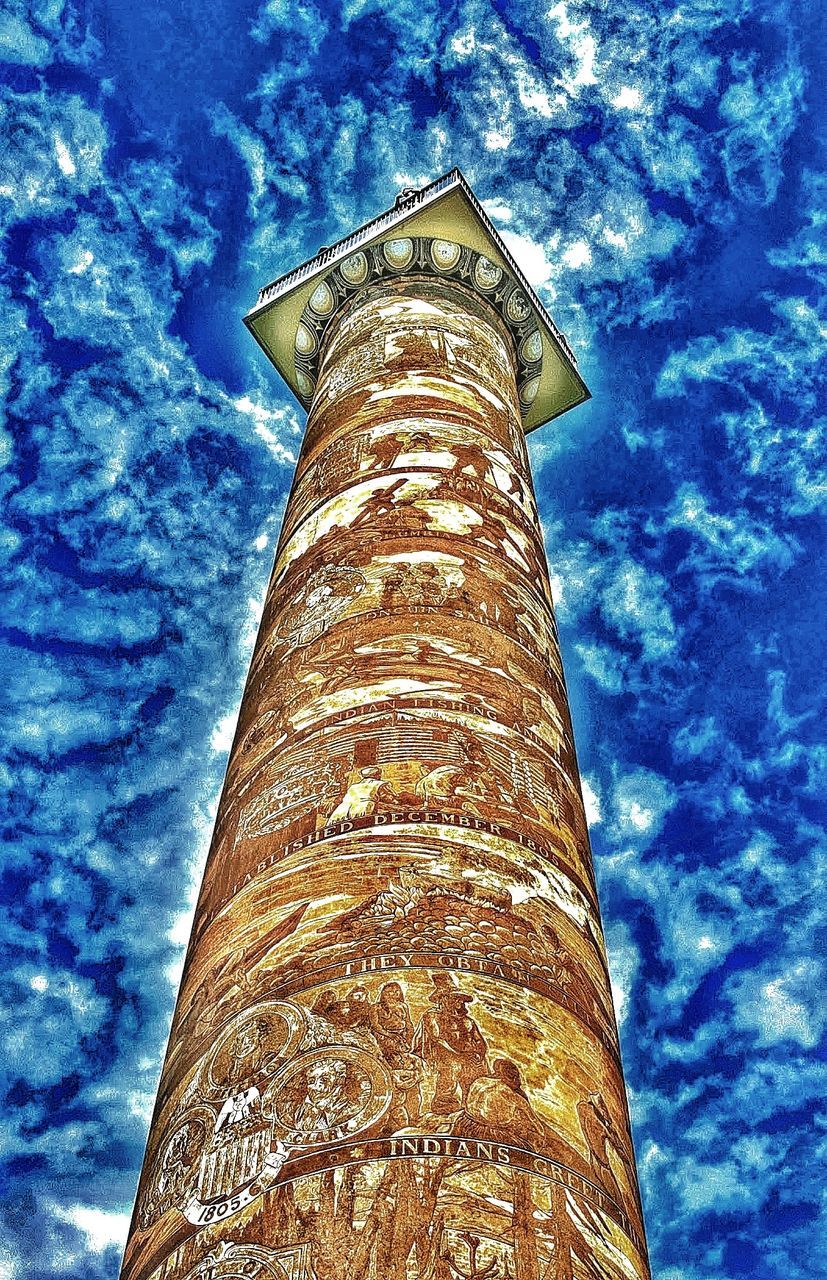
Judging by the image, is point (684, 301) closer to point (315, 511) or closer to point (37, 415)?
point (37, 415)

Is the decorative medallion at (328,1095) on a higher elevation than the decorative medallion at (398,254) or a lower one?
lower

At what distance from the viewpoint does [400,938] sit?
330 cm

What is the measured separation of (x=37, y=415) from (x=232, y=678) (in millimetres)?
3525

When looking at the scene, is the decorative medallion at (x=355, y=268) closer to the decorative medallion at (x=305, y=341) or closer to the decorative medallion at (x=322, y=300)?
the decorative medallion at (x=322, y=300)

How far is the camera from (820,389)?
1352 cm

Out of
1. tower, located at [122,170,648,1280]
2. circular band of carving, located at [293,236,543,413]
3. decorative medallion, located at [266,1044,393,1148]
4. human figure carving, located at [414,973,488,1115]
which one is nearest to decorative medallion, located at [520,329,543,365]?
circular band of carving, located at [293,236,543,413]

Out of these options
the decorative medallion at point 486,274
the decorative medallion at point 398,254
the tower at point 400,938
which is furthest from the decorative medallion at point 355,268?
the tower at point 400,938

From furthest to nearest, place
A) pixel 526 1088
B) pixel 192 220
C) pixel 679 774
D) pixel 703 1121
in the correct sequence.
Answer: pixel 192 220 → pixel 679 774 → pixel 703 1121 → pixel 526 1088

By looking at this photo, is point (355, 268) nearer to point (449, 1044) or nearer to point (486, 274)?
point (486, 274)

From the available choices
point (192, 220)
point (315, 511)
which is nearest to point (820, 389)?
point (192, 220)

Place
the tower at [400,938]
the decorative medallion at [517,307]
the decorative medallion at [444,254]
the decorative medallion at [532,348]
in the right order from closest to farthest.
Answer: the tower at [400,938]
the decorative medallion at [444,254]
the decorative medallion at [517,307]
the decorative medallion at [532,348]

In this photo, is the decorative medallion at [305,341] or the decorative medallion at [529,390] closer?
the decorative medallion at [305,341]

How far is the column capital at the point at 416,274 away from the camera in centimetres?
816

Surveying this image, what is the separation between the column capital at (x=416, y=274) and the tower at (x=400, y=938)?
233cm
